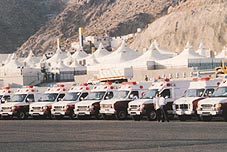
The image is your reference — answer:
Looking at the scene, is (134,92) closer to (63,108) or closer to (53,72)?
(63,108)

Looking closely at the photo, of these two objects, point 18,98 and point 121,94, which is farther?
point 18,98

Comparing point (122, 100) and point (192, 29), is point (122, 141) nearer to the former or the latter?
point (122, 100)

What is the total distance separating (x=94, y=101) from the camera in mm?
38281

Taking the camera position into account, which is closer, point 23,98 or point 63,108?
point 63,108

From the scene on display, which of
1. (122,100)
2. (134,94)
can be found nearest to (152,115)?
(122,100)

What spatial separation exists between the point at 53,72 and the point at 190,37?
55692mm

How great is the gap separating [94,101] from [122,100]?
7.07 feet

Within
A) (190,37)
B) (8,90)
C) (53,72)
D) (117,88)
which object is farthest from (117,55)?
(190,37)

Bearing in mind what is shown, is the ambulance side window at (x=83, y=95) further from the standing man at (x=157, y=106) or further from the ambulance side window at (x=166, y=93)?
the standing man at (x=157, y=106)

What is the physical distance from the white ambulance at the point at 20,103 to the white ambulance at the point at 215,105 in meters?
14.5

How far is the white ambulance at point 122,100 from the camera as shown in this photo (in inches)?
1436

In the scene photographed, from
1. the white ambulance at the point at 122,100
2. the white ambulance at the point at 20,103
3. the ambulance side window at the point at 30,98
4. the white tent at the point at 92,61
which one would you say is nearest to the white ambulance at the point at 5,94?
the white ambulance at the point at 20,103

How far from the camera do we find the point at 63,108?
39.6 m

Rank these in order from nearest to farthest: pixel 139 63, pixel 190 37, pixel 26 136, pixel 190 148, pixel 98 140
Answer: pixel 190 148, pixel 98 140, pixel 26 136, pixel 139 63, pixel 190 37
